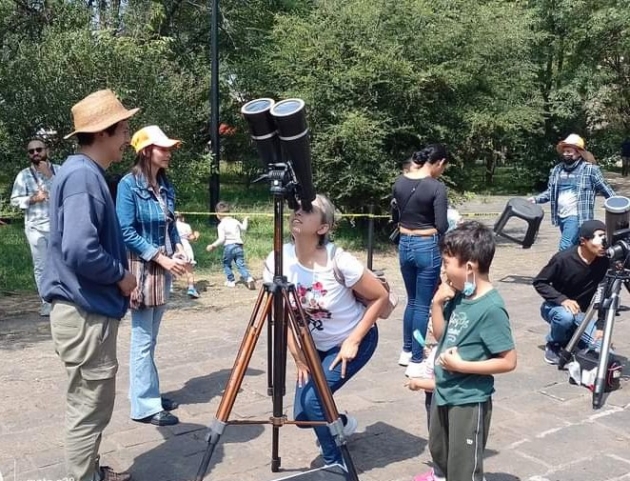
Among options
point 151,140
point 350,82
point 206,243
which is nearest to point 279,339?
point 151,140

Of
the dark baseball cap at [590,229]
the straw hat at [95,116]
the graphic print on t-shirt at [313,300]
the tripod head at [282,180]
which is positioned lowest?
the graphic print on t-shirt at [313,300]

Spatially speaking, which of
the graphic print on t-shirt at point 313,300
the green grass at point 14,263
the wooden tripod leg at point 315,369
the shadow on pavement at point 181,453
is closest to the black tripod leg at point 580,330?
the shadow on pavement at point 181,453

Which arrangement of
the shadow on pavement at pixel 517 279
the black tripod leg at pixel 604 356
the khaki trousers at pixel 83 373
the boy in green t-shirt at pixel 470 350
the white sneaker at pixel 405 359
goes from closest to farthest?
the boy in green t-shirt at pixel 470 350 < the khaki trousers at pixel 83 373 < the black tripod leg at pixel 604 356 < the white sneaker at pixel 405 359 < the shadow on pavement at pixel 517 279

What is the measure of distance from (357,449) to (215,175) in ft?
31.9

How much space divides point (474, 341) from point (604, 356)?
2289 millimetres

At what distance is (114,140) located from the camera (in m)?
3.49

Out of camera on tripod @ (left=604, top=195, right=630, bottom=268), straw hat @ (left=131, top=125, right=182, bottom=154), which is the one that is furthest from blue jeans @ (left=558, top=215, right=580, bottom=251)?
straw hat @ (left=131, top=125, right=182, bottom=154)

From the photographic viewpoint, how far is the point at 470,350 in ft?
10.3

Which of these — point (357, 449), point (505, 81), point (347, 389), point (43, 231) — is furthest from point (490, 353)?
point (505, 81)

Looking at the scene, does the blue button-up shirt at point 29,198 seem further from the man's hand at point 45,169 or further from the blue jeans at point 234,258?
the blue jeans at point 234,258

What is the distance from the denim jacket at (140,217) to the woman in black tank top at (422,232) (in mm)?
1980

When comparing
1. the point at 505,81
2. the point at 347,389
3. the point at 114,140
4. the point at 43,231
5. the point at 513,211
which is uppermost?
the point at 505,81

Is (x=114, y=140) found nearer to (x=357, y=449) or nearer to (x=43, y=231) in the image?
(x=357, y=449)

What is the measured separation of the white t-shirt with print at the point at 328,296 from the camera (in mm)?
3598
